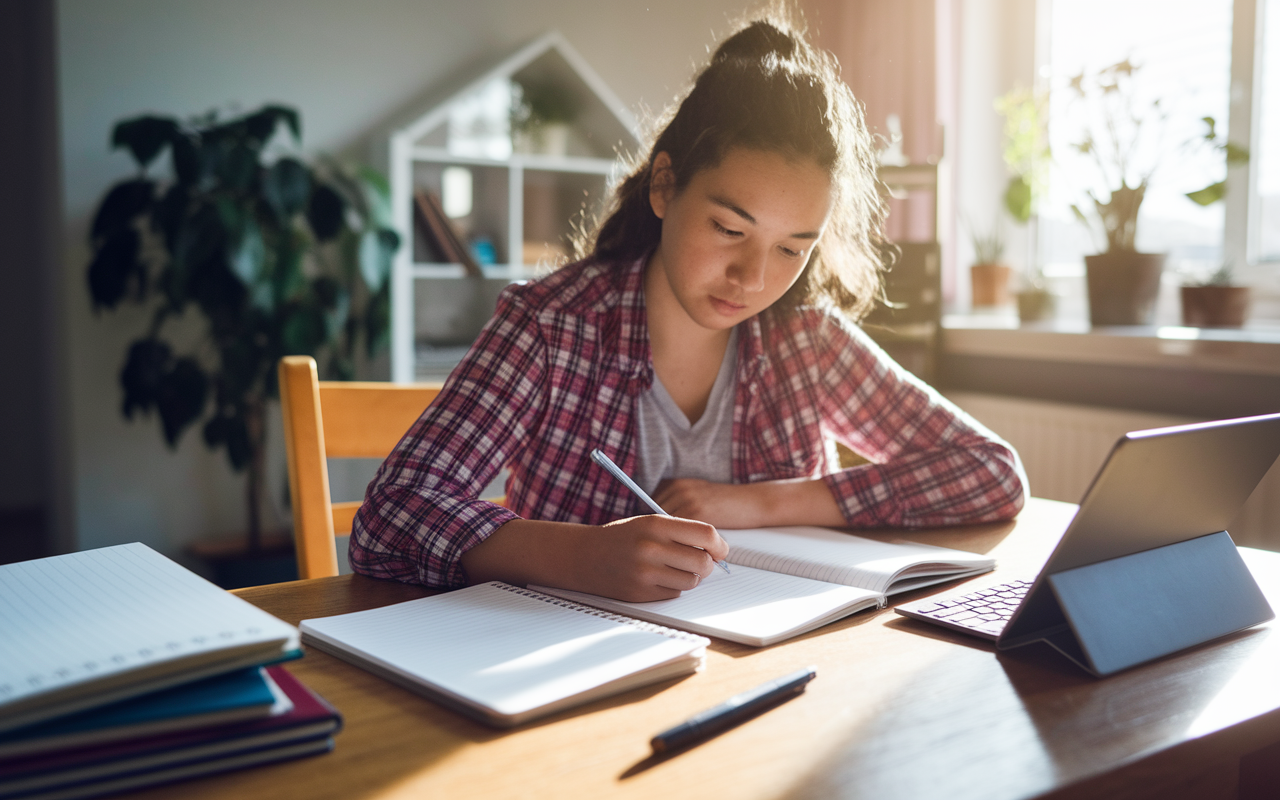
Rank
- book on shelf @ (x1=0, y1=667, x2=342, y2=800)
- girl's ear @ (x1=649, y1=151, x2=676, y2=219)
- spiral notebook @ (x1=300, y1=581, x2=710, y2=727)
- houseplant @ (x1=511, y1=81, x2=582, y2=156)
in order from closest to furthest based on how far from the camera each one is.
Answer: book on shelf @ (x1=0, y1=667, x2=342, y2=800)
spiral notebook @ (x1=300, y1=581, x2=710, y2=727)
girl's ear @ (x1=649, y1=151, x2=676, y2=219)
houseplant @ (x1=511, y1=81, x2=582, y2=156)

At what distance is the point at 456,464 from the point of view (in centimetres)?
95

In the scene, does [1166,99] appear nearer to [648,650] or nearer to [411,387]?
[411,387]

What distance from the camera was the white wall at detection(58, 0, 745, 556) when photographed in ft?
8.79

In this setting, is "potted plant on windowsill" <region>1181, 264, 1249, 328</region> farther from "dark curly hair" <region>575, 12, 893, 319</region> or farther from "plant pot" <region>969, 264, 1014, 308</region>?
"dark curly hair" <region>575, 12, 893, 319</region>

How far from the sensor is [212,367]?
2781mm

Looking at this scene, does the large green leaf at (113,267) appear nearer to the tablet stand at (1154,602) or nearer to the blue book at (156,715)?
the blue book at (156,715)

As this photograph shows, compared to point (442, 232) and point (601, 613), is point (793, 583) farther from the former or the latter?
point (442, 232)

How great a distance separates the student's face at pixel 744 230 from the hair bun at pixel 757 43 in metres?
0.20

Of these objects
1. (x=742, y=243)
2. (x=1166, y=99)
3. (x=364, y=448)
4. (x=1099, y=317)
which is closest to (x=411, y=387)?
(x=364, y=448)

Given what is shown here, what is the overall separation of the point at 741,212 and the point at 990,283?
1988mm

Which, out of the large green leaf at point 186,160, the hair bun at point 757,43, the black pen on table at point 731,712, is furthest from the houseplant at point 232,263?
the black pen on table at point 731,712

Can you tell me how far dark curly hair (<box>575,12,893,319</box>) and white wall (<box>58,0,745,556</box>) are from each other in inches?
63.5

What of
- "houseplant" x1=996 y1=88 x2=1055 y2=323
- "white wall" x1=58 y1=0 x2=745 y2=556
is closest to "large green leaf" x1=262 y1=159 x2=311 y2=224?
"white wall" x1=58 y1=0 x2=745 y2=556

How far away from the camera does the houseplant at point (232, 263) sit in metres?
2.38
